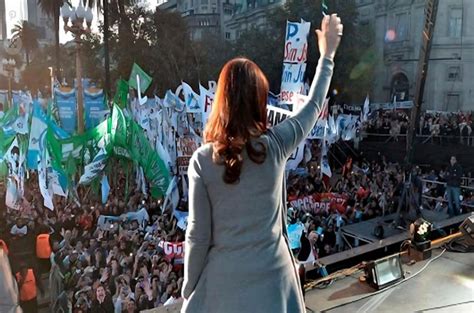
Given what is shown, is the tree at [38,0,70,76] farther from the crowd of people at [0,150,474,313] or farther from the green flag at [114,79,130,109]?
the crowd of people at [0,150,474,313]

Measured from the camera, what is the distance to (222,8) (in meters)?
4.64

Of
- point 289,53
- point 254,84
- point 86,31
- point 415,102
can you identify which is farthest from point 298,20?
point 254,84

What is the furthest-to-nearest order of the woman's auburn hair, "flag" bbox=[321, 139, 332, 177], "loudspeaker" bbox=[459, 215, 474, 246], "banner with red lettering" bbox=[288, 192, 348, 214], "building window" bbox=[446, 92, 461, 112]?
"building window" bbox=[446, 92, 461, 112] → "flag" bbox=[321, 139, 332, 177] → "banner with red lettering" bbox=[288, 192, 348, 214] → "loudspeaker" bbox=[459, 215, 474, 246] → the woman's auburn hair

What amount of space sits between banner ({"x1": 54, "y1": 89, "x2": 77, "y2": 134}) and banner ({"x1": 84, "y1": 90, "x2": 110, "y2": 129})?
98 millimetres

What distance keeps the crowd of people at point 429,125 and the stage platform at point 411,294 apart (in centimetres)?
409

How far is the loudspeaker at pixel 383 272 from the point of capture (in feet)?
6.61

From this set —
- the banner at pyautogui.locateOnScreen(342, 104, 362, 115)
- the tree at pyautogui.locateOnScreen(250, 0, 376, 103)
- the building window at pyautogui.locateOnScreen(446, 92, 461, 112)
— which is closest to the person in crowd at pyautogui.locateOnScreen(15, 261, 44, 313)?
the tree at pyautogui.locateOnScreen(250, 0, 376, 103)

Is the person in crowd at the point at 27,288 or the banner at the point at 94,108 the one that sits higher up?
the banner at the point at 94,108

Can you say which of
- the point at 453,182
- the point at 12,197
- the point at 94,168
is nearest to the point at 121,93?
the point at 94,168

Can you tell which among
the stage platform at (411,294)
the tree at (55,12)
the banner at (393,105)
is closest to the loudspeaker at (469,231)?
the stage platform at (411,294)

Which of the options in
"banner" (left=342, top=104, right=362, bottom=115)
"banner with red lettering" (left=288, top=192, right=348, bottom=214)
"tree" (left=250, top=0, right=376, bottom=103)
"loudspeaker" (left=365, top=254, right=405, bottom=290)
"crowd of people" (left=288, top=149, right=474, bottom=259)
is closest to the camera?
"loudspeaker" (left=365, top=254, right=405, bottom=290)

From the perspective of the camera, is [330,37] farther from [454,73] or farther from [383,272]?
[454,73]

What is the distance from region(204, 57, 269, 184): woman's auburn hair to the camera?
2.24 ft

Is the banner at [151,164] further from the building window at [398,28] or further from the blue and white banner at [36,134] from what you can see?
the building window at [398,28]
